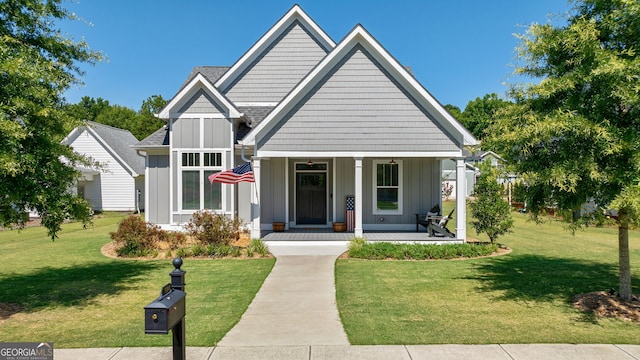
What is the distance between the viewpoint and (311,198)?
51.6 feet

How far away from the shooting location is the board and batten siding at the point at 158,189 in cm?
1545

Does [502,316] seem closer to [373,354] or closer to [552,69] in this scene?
[373,354]

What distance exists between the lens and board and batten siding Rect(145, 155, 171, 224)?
15.5m

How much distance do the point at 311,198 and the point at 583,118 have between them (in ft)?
35.2

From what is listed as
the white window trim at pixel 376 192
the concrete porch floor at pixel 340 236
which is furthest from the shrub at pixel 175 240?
the white window trim at pixel 376 192

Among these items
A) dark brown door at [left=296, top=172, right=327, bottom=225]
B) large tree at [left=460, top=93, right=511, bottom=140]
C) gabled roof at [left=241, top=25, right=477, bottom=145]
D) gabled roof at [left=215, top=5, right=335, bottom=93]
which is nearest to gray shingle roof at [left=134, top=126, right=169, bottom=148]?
gabled roof at [left=215, top=5, right=335, bottom=93]

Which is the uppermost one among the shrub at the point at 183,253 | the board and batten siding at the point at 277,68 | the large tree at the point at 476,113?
the large tree at the point at 476,113

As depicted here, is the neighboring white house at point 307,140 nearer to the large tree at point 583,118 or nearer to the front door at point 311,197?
the front door at point 311,197

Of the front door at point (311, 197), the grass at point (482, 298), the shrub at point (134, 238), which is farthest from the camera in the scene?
the front door at point (311, 197)

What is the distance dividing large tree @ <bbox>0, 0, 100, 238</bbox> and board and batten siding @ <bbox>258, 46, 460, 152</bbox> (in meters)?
6.35

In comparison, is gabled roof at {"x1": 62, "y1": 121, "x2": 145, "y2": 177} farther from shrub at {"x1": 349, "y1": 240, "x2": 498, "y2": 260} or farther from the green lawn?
shrub at {"x1": 349, "y1": 240, "x2": 498, "y2": 260}

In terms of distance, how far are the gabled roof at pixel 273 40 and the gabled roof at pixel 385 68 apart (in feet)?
12.5

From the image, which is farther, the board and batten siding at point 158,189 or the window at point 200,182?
the board and batten siding at point 158,189

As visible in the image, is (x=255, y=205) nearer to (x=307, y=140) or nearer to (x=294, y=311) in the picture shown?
(x=307, y=140)
